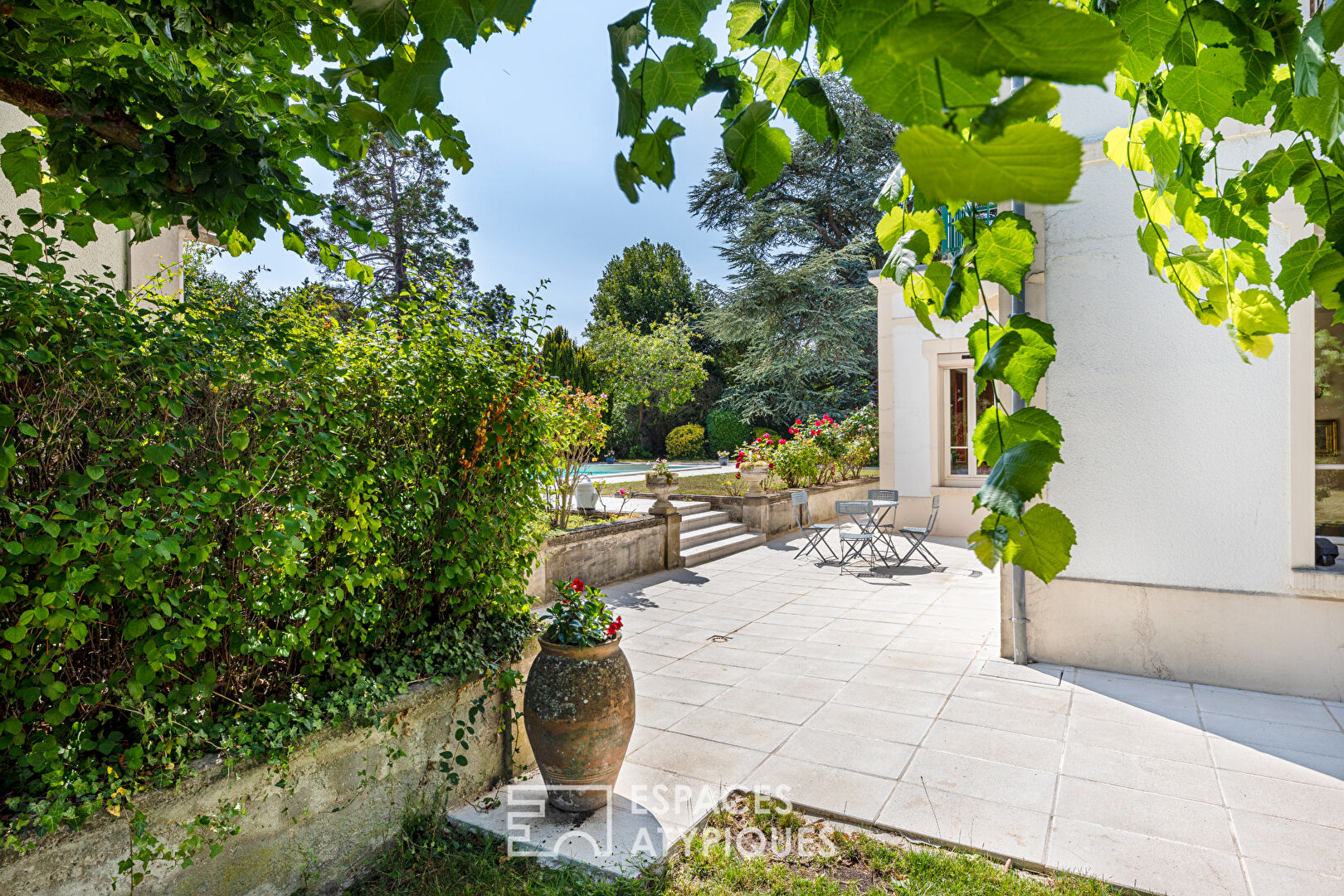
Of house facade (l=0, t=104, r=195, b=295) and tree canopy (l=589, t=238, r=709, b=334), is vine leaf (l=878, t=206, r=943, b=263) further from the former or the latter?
tree canopy (l=589, t=238, r=709, b=334)

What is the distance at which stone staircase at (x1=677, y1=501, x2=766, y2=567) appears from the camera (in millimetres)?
10109

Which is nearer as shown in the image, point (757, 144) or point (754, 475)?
point (757, 144)

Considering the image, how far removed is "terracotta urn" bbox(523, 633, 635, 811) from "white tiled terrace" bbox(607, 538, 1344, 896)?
34 centimetres

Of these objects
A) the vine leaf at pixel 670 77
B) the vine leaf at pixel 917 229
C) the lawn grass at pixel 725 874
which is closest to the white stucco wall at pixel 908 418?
the lawn grass at pixel 725 874

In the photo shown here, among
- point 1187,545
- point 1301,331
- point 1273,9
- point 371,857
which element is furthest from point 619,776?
point 1301,331

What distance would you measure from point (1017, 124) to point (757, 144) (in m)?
0.52

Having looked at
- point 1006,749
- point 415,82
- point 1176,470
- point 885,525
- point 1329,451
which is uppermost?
point 415,82

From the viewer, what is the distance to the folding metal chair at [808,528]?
33.4 ft

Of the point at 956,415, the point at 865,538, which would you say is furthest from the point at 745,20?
the point at 956,415

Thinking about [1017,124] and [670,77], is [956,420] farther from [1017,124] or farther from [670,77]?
[1017,124]

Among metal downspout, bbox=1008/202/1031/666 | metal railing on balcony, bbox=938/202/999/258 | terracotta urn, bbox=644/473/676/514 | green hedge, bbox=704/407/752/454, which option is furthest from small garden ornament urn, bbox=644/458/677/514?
green hedge, bbox=704/407/752/454

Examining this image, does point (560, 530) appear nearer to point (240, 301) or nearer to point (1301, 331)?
point (240, 301)

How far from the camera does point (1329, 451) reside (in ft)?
15.9

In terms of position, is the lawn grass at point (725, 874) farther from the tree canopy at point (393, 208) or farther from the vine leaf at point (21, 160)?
the tree canopy at point (393, 208)
